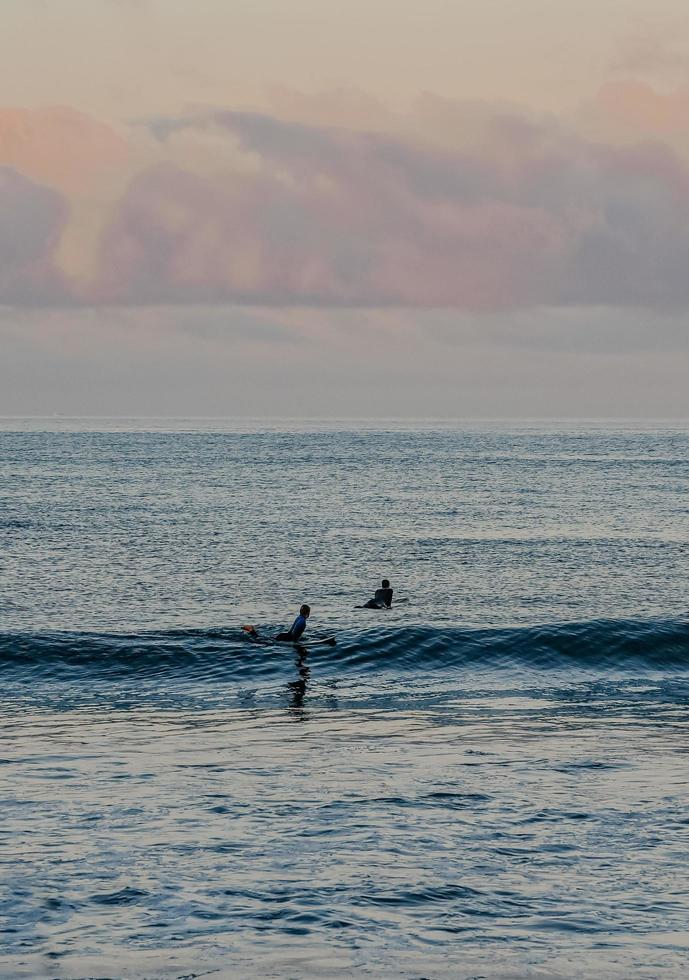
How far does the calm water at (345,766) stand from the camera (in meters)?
15.5

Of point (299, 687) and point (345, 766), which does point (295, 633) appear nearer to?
point (299, 687)

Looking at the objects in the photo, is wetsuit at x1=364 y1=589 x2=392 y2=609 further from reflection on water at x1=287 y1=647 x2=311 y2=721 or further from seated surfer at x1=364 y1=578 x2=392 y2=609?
reflection on water at x1=287 y1=647 x2=311 y2=721

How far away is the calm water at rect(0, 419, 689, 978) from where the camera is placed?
15.5 metres

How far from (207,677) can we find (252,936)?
19902 millimetres

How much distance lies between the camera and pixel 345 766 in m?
23.9

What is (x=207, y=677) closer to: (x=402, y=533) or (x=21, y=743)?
(x=21, y=743)

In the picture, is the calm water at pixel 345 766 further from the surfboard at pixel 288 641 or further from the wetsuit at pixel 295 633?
the wetsuit at pixel 295 633

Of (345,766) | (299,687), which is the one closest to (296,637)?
(299,687)

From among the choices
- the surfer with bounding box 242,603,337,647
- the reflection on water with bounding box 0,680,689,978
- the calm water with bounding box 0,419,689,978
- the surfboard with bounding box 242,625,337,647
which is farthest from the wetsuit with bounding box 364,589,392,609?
the reflection on water with bounding box 0,680,689,978

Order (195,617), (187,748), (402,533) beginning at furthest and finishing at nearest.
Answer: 1. (402,533)
2. (195,617)
3. (187,748)

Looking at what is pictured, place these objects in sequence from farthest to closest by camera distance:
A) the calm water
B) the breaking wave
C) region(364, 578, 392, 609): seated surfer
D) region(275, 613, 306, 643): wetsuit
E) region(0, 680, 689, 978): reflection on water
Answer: region(364, 578, 392, 609): seated surfer, region(275, 613, 306, 643): wetsuit, the breaking wave, the calm water, region(0, 680, 689, 978): reflection on water

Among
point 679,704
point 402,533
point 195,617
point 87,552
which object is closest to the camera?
point 679,704

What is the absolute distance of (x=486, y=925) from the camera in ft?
52.0

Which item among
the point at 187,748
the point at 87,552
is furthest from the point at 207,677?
the point at 87,552
